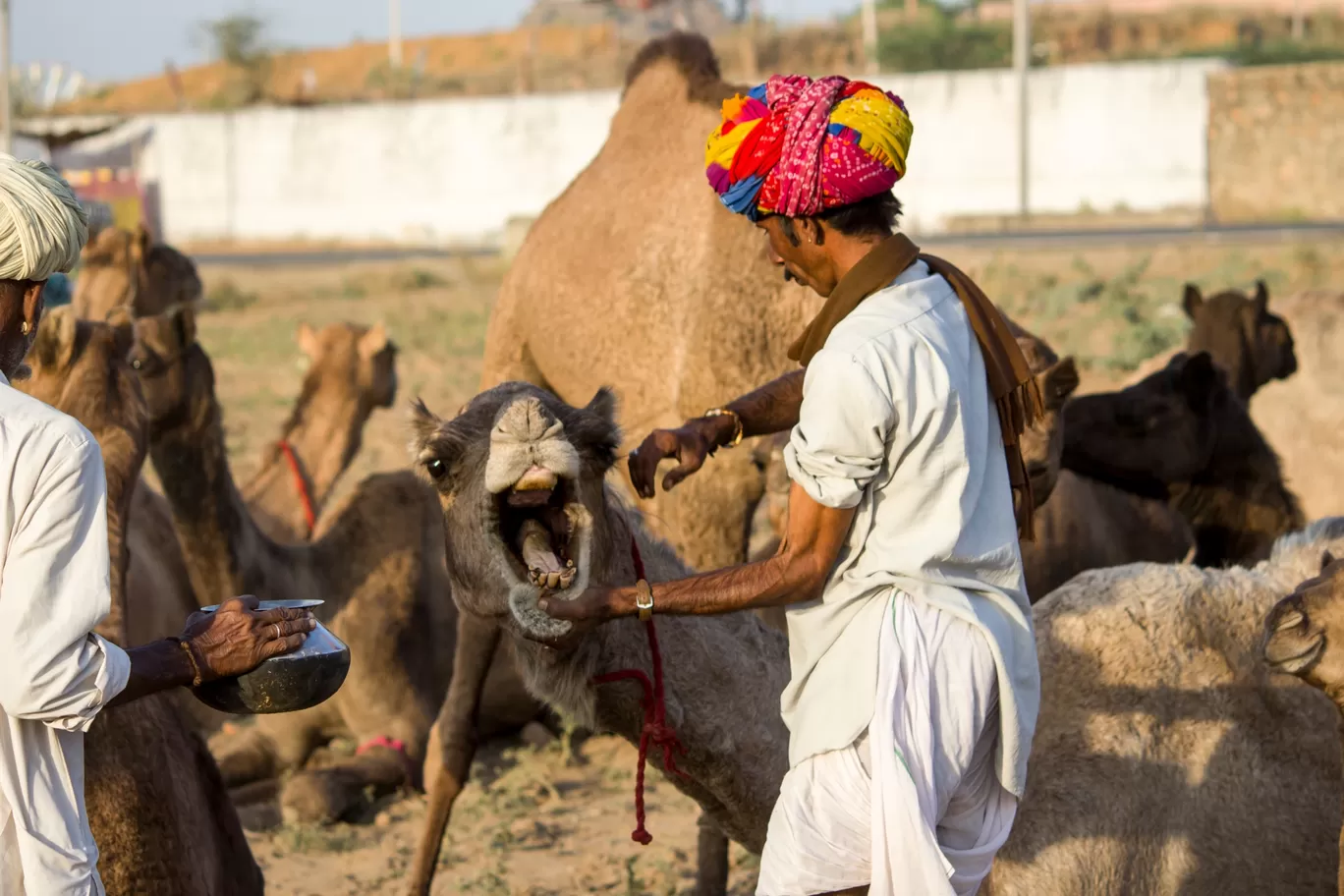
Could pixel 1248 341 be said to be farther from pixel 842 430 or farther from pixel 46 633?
pixel 46 633

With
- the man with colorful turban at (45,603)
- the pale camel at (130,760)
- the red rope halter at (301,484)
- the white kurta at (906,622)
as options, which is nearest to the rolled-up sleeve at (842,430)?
the white kurta at (906,622)

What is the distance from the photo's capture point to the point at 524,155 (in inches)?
1652

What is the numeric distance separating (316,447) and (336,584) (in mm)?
2077

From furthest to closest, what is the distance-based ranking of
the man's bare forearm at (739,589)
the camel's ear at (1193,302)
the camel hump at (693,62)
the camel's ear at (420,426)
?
the camel's ear at (1193,302) < the camel hump at (693,62) < the camel's ear at (420,426) < the man's bare forearm at (739,589)

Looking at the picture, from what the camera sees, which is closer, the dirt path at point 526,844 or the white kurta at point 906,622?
the white kurta at point 906,622

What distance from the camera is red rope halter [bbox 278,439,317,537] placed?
902 cm

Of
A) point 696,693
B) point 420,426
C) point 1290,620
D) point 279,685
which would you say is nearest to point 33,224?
point 279,685

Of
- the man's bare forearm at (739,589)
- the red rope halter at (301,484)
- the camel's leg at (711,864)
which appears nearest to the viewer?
the man's bare forearm at (739,589)

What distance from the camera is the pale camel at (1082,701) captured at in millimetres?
3729

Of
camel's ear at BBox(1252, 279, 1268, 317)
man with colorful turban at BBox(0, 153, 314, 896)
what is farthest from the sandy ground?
camel's ear at BBox(1252, 279, 1268, 317)

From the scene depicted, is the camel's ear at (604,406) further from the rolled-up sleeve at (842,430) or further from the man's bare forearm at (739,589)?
the rolled-up sleeve at (842,430)

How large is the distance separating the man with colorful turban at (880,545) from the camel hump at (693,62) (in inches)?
150

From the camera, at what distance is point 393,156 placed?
A: 43.4m

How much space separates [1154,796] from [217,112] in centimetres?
4365
